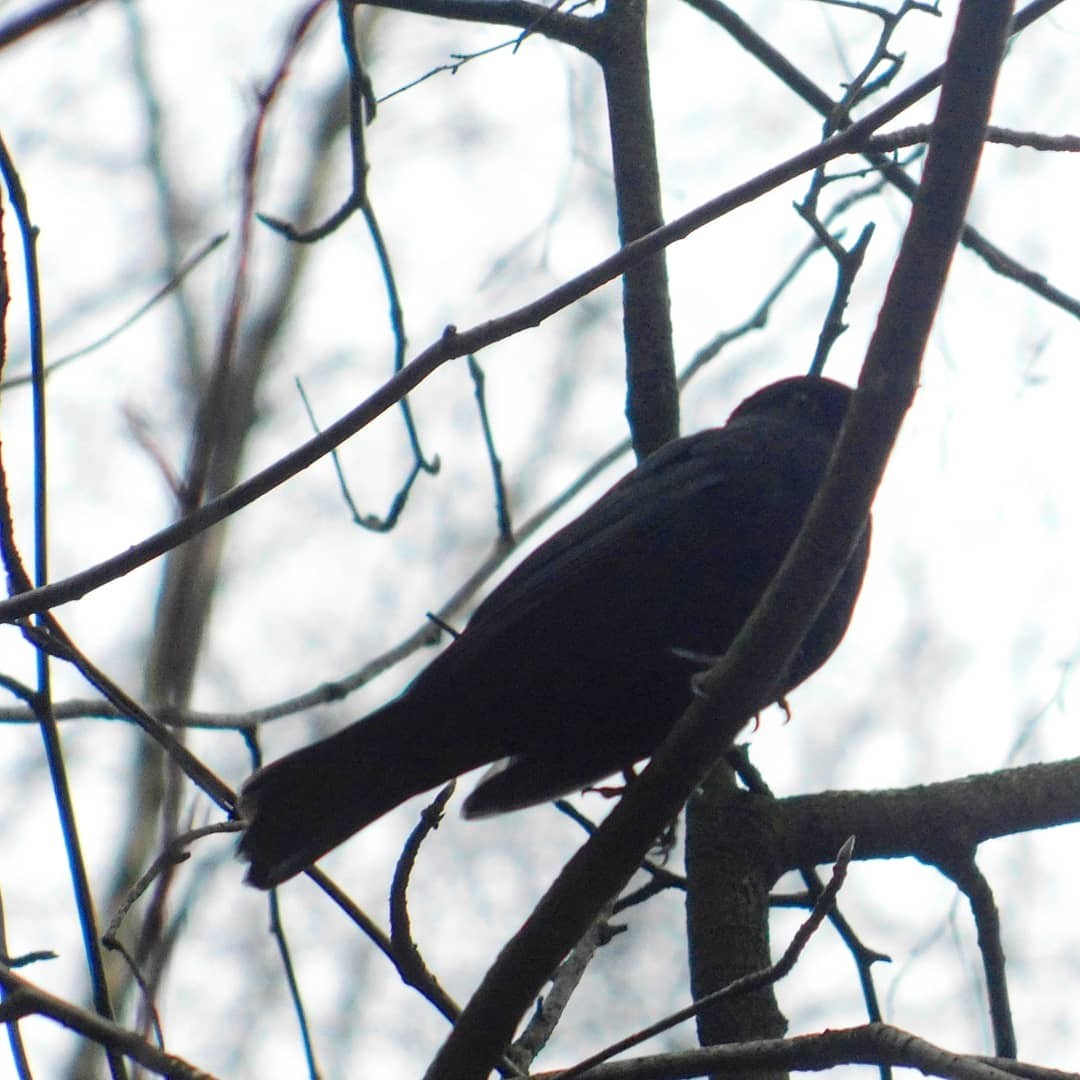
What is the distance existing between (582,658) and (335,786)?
523 mm

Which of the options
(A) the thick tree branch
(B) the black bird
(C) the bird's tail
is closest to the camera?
(A) the thick tree branch

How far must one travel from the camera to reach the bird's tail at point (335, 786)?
2.68m

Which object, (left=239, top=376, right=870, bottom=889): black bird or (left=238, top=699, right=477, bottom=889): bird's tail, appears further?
(left=239, top=376, right=870, bottom=889): black bird

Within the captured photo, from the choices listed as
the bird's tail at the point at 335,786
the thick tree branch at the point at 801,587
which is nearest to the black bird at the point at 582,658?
Result: the bird's tail at the point at 335,786

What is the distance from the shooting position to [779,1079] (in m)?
2.27

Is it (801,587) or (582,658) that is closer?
(801,587)

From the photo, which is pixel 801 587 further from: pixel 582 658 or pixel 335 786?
pixel 335 786

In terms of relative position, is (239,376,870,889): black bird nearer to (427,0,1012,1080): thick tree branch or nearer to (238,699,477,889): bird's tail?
(238,699,477,889): bird's tail

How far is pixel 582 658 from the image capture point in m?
2.89

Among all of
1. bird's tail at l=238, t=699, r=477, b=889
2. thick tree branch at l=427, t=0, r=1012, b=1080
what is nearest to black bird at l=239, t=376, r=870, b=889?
bird's tail at l=238, t=699, r=477, b=889

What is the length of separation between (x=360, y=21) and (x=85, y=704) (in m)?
8.76

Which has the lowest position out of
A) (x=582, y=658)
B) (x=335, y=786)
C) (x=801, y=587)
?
(x=801, y=587)

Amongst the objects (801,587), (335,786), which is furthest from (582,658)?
(801,587)

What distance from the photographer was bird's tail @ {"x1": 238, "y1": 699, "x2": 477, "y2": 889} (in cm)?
268
